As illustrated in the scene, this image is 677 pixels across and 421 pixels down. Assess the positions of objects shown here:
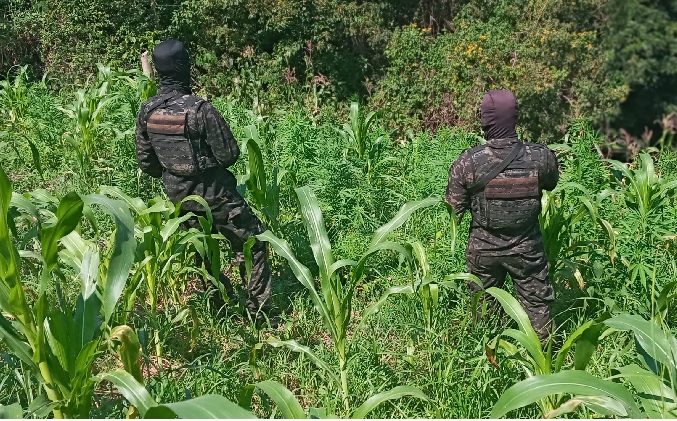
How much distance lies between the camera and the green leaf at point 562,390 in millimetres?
2102

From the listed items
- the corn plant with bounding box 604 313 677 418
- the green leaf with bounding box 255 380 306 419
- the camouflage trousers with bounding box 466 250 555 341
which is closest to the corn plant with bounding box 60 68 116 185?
the camouflage trousers with bounding box 466 250 555 341

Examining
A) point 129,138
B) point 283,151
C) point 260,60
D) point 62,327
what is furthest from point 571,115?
point 62,327

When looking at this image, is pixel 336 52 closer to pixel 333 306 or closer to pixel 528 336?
pixel 333 306

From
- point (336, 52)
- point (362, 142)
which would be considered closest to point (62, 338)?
point (362, 142)

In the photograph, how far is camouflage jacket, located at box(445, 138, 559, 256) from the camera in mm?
3498

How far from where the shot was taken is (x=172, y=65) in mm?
4008

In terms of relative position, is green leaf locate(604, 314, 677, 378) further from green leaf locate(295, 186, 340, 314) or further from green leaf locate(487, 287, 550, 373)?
green leaf locate(295, 186, 340, 314)

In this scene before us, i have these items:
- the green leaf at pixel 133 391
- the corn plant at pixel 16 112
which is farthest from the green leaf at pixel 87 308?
the corn plant at pixel 16 112

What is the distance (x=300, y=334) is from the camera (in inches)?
158

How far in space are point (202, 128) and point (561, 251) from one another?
237 centimetres

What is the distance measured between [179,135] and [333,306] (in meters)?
1.49

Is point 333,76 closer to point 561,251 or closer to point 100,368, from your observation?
point 561,251

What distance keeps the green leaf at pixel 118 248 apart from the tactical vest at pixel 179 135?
5.10 feet

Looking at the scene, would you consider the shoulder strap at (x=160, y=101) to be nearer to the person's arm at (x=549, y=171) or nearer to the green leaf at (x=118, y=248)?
the green leaf at (x=118, y=248)
